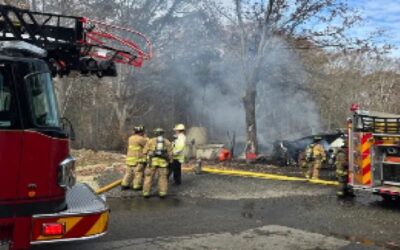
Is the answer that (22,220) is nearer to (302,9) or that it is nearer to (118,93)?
(302,9)

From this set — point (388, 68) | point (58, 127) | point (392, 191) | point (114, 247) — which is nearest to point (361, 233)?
point (392, 191)

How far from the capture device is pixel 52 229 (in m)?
4.30

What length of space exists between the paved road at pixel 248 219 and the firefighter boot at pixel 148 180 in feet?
0.58

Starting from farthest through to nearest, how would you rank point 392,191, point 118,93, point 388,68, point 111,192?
1. point 388,68
2. point 118,93
3. point 111,192
4. point 392,191

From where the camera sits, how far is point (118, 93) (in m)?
23.2

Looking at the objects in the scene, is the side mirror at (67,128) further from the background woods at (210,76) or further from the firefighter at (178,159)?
the background woods at (210,76)

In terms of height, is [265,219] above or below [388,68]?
below

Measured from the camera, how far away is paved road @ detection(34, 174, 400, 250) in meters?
6.59

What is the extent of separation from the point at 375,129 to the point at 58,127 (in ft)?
21.5

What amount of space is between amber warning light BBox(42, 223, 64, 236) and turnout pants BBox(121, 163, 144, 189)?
6018 millimetres

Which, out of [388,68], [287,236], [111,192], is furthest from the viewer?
[388,68]

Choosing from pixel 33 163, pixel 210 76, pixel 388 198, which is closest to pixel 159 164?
pixel 388 198

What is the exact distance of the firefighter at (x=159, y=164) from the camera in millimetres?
9914

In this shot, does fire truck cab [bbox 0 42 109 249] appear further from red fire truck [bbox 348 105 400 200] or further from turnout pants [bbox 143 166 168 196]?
red fire truck [bbox 348 105 400 200]
